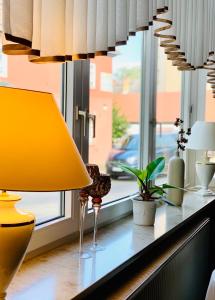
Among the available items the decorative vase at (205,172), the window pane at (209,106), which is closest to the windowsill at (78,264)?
the decorative vase at (205,172)

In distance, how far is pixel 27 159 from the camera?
2.39ft

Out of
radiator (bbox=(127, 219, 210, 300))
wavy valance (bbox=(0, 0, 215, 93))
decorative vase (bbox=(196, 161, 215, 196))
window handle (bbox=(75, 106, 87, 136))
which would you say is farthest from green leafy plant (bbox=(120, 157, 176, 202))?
decorative vase (bbox=(196, 161, 215, 196))

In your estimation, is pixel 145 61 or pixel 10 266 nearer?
pixel 10 266

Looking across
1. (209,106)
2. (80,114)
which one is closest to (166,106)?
(209,106)

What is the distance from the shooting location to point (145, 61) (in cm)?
242

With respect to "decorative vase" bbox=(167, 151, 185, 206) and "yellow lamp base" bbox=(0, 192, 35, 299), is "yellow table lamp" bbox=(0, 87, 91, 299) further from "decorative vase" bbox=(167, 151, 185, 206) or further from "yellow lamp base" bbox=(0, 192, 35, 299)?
"decorative vase" bbox=(167, 151, 185, 206)

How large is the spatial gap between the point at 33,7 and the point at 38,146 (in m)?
0.36

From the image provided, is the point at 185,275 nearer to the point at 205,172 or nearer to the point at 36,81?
the point at 205,172

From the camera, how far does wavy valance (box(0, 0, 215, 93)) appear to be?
86 cm

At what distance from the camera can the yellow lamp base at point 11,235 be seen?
795 millimetres

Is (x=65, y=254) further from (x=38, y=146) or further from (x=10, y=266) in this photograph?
(x=38, y=146)

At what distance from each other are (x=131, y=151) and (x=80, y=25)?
4.39ft

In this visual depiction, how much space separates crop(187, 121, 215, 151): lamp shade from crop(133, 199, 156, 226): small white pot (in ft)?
3.25

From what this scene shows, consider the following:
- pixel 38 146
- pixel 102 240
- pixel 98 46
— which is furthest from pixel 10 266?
pixel 102 240
